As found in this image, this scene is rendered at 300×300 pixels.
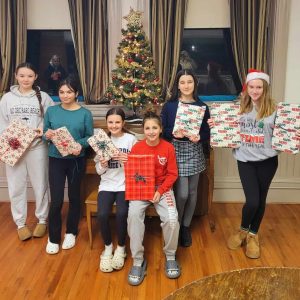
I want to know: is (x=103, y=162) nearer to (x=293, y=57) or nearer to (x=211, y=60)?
(x=211, y=60)

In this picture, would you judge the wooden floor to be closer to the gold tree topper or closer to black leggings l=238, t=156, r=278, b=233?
black leggings l=238, t=156, r=278, b=233

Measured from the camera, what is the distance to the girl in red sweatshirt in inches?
101

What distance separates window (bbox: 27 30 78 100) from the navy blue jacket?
152 centimetres

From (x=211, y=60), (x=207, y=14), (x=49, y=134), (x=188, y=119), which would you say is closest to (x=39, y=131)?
(x=49, y=134)

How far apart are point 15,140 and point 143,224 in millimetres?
1205

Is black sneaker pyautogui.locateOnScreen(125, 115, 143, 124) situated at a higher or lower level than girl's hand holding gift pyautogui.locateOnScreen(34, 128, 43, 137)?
→ higher

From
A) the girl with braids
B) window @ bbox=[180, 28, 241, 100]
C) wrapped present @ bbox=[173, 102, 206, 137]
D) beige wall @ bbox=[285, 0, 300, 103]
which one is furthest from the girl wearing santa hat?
the girl with braids

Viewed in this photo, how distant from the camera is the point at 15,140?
2.86m

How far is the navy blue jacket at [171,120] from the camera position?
277 cm

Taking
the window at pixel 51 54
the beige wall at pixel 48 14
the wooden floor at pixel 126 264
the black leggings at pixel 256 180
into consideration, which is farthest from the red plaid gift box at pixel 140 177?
the beige wall at pixel 48 14

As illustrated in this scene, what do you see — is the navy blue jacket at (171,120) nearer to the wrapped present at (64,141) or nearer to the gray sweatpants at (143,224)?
the gray sweatpants at (143,224)

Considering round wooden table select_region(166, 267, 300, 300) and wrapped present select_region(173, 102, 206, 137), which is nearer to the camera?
round wooden table select_region(166, 267, 300, 300)

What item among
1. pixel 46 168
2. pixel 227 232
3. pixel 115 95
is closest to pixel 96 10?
pixel 115 95

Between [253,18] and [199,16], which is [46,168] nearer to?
[199,16]
